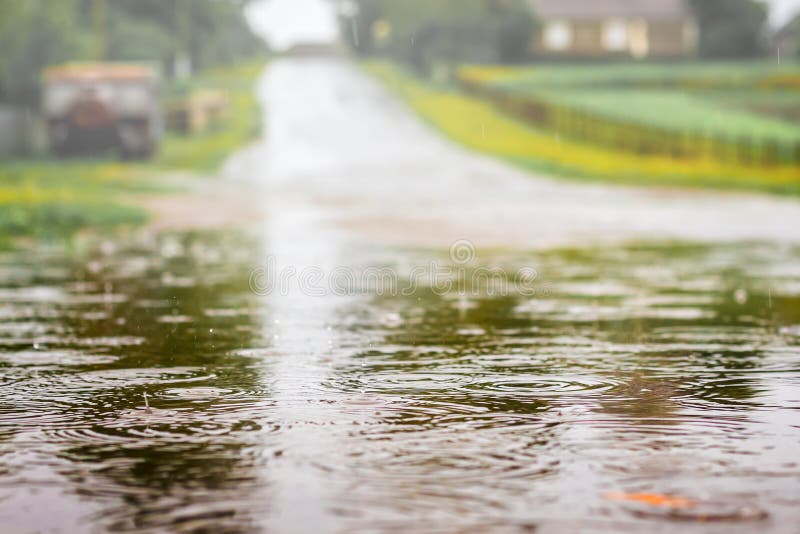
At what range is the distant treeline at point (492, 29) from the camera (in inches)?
3487

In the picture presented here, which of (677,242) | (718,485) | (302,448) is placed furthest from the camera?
(677,242)

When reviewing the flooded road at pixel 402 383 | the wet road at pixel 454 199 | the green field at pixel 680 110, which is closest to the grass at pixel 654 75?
the green field at pixel 680 110

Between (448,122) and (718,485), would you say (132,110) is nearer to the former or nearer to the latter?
(448,122)

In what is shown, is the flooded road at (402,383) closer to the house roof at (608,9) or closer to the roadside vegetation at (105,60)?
the roadside vegetation at (105,60)

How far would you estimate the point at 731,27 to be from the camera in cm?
9456

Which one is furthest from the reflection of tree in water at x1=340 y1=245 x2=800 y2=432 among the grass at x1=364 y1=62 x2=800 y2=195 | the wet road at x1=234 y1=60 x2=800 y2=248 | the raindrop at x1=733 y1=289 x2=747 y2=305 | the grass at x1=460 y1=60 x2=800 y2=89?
the grass at x1=460 y1=60 x2=800 y2=89

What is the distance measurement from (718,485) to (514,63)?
293 feet

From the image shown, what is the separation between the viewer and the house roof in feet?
348

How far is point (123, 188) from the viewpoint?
1321 inches

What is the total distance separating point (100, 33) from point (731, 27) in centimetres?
4848

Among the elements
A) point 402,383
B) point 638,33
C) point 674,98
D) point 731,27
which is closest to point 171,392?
point 402,383

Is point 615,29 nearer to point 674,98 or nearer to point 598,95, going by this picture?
point 598,95

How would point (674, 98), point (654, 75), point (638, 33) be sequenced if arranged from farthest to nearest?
1. point (638, 33)
2. point (654, 75)
3. point (674, 98)

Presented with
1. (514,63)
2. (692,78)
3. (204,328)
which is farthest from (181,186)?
(514,63)
